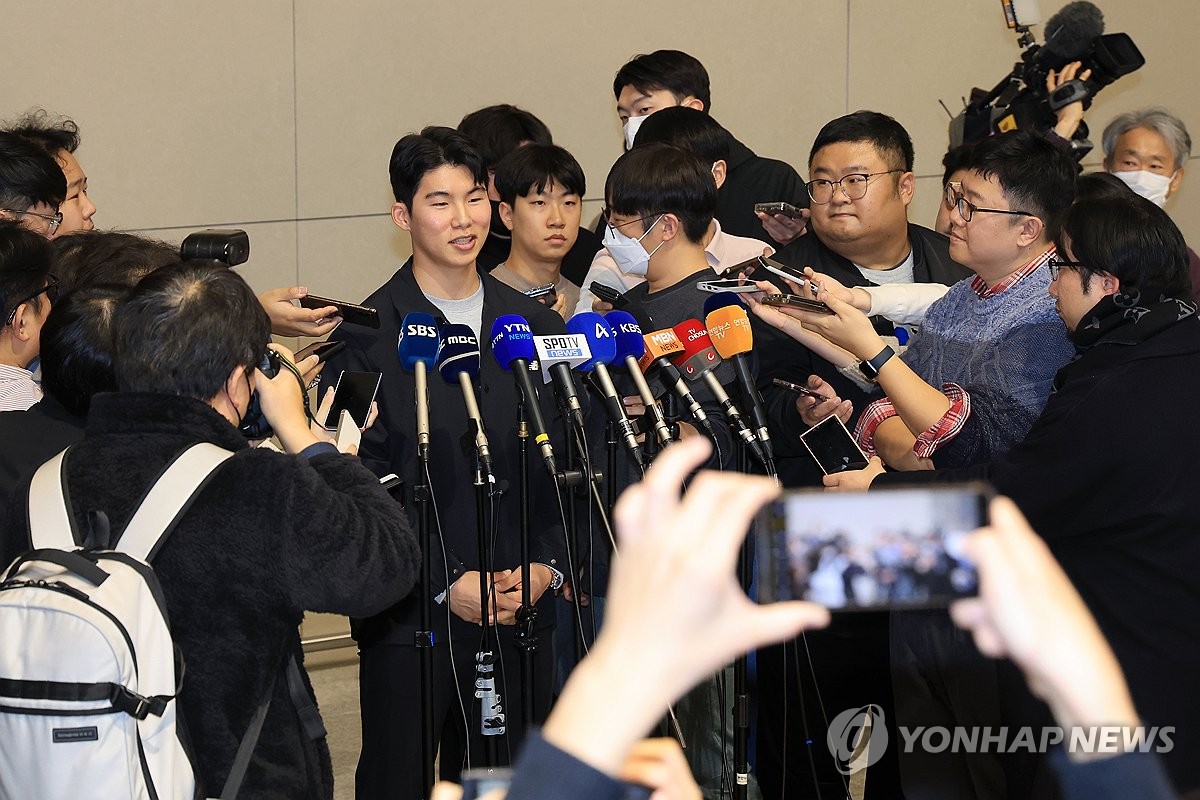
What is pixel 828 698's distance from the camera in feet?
10.4

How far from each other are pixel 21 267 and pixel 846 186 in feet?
6.30

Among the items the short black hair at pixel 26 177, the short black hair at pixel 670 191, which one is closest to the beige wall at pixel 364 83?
the short black hair at pixel 26 177

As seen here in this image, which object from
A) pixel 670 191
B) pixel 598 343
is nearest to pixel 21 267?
pixel 598 343

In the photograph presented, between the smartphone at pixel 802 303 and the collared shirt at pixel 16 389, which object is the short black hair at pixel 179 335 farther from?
the smartphone at pixel 802 303

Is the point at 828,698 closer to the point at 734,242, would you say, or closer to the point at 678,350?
the point at 678,350

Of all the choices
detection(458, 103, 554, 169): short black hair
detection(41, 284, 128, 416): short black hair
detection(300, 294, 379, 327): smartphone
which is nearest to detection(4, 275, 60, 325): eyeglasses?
detection(41, 284, 128, 416): short black hair

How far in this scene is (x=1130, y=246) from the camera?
2184mm

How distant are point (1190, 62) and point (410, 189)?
17.1 ft

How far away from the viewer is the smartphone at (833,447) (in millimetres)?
2613

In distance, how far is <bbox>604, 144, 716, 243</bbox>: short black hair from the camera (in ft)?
10.6

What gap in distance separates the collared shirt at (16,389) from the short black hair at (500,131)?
6.67 feet

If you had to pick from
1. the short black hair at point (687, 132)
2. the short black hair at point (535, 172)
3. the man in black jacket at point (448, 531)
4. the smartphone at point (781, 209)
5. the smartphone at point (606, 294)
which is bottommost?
the man in black jacket at point (448, 531)

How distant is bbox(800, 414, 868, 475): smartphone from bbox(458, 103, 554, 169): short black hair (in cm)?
197

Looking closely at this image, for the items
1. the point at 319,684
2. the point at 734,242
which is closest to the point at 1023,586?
the point at 734,242
